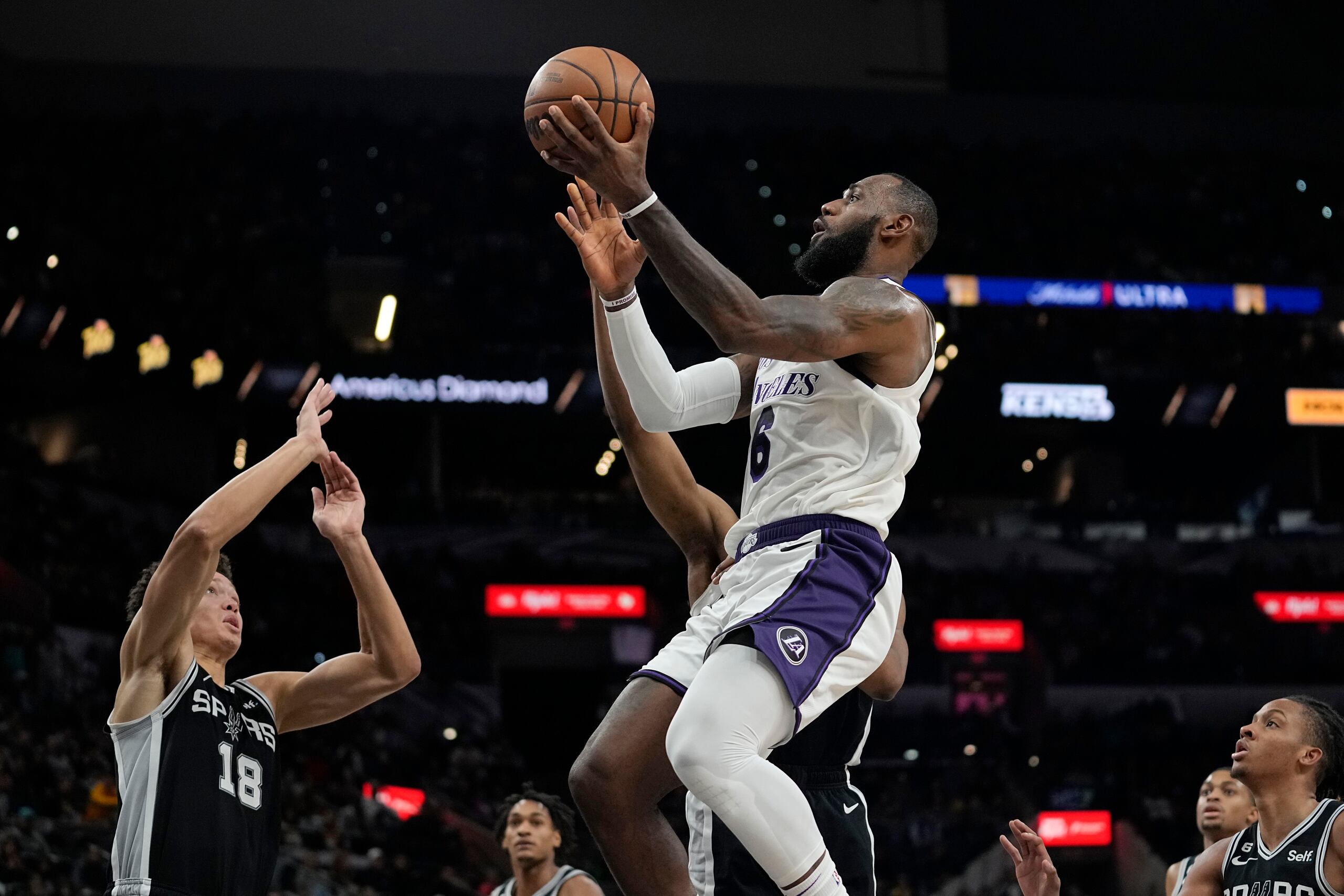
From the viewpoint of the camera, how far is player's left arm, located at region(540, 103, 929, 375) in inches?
140

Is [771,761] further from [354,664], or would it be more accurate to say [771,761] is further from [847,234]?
[847,234]

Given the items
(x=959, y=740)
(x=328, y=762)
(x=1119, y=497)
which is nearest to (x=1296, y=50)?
(x=1119, y=497)

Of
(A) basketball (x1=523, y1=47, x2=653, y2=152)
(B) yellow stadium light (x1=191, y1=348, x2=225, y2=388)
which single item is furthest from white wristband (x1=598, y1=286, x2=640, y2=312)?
(B) yellow stadium light (x1=191, y1=348, x2=225, y2=388)

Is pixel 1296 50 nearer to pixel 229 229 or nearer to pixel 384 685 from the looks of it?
pixel 229 229

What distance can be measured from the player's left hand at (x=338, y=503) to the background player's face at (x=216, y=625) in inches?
13.1

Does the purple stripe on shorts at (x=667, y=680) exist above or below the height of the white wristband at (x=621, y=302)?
below

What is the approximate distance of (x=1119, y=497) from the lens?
26.6 m

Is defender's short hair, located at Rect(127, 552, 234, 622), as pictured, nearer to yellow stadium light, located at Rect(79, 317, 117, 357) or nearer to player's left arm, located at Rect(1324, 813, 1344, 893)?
player's left arm, located at Rect(1324, 813, 1344, 893)

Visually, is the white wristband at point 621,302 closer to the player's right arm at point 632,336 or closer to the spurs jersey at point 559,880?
the player's right arm at point 632,336

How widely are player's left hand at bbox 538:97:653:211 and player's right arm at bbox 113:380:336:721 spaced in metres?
1.03

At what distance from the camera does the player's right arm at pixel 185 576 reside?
12.8 ft

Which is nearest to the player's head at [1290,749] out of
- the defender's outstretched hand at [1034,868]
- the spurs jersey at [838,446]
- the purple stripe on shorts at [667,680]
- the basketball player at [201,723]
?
the defender's outstretched hand at [1034,868]

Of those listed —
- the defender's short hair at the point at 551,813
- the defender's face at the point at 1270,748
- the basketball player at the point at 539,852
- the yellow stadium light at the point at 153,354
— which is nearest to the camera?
the defender's face at the point at 1270,748

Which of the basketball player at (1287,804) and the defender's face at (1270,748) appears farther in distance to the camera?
the defender's face at (1270,748)
